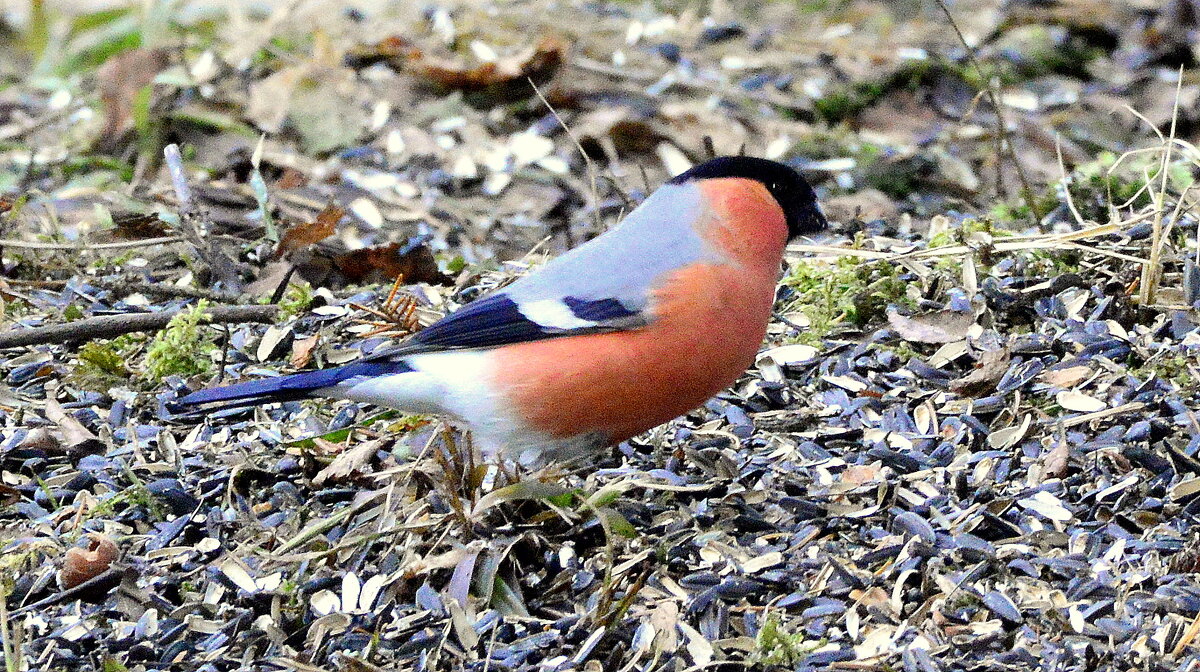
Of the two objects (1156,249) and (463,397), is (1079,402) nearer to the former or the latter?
(1156,249)

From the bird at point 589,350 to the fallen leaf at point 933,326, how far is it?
536mm

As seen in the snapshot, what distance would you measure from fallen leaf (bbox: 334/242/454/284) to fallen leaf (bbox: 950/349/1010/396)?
1653 millimetres

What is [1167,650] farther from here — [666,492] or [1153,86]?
[1153,86]

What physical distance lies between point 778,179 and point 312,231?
1.37 meters

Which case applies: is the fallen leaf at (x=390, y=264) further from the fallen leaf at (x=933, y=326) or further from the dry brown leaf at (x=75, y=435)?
the fallen leaf at (x=933, y=326)

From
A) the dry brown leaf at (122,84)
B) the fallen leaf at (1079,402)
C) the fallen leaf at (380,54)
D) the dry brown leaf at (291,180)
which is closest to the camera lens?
the fallen leaf at (1079,402)

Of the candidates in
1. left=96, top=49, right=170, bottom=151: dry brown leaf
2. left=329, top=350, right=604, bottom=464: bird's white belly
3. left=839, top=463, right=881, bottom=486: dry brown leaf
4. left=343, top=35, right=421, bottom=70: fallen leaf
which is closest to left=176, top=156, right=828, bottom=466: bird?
left=329, top=350, right=604, bottom=464: bird's white belly

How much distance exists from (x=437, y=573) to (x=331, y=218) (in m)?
1.38

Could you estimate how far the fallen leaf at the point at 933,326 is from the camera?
3.63 m

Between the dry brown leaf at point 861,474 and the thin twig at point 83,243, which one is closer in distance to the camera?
the dry brown leaf at point 861,474

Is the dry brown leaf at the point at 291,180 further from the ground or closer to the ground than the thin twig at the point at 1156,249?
closer to the ground

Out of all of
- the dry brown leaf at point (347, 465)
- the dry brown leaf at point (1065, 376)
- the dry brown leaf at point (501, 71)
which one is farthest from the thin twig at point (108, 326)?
the dry brown leaf at point (501, 71)

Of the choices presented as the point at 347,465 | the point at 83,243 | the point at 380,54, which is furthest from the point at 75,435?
the point at 380,54

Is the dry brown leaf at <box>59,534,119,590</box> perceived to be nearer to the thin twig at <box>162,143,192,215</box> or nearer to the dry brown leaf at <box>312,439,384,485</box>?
the dry brown leaf at <box>312,439,384,485</box>
